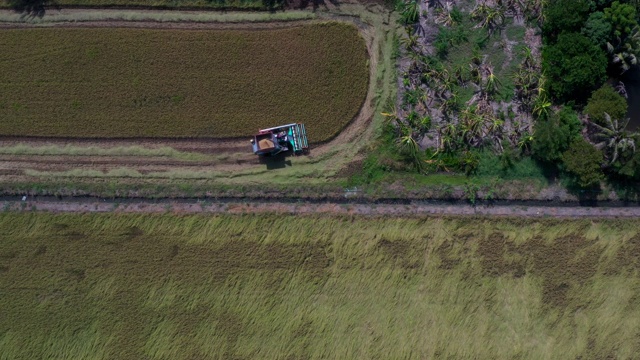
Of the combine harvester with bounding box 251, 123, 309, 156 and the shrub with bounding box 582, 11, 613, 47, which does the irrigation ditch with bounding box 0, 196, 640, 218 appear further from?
the shrub with bounding box 582, 11, 613, 47

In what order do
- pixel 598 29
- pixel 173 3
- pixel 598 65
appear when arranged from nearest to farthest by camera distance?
pixel 598 65
pixel 598 29
pixel 173 3

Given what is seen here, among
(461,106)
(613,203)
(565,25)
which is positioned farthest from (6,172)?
(613,203)

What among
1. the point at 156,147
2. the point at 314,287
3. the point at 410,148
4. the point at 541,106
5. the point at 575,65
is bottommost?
the point at 314,287

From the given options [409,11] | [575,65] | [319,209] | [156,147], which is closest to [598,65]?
[575,65]

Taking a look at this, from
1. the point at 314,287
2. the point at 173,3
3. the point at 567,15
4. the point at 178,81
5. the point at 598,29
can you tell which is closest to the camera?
the point at 598,29

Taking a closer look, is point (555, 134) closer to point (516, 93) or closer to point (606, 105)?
point (606, 105)

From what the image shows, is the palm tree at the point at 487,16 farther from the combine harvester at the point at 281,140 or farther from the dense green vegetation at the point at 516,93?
the combine harvester at the point at 281,140

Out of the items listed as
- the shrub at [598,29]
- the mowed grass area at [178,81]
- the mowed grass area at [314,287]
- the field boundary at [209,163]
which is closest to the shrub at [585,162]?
the mowed grass area at [314,287]
